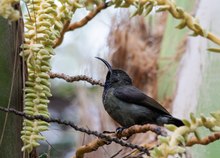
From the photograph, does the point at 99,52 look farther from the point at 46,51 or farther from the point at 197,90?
the point at 46,51

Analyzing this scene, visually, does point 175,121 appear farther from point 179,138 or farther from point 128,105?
point 179,138

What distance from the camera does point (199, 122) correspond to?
73cm

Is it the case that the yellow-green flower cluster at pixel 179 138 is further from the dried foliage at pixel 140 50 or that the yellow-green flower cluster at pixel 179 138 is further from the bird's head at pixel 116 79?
the dried foliage at pixel 140 50

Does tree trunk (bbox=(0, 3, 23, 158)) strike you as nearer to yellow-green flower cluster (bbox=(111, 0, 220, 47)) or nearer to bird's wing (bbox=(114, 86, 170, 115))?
yellow-green flower cluster (bbox=(111, 0, 220, 47))

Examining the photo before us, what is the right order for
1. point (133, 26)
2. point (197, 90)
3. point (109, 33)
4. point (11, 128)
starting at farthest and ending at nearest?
point (133, 26) < point (109, 33) < point (197, 90) < point (11, 128)

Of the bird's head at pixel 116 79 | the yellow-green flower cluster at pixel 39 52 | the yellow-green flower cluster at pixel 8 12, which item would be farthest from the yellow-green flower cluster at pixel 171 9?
the bird's head at pixel 116 79

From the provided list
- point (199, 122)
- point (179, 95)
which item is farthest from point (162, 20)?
point (199, 122)

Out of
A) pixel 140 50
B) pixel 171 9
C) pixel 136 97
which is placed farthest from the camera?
pixel 140 50

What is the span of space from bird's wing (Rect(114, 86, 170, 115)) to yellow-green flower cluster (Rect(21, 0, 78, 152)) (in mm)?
850

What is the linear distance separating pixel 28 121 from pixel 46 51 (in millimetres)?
104

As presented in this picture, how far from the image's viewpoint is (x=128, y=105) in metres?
1.92

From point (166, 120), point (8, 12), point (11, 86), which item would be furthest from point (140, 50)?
point (8, 12)

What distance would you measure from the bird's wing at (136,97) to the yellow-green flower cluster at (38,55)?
2.79ft

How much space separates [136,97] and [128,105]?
0.23 ft
